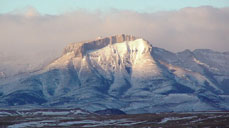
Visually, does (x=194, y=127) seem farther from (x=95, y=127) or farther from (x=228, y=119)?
(x=95, y=127)

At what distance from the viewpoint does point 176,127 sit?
17825 centimetres

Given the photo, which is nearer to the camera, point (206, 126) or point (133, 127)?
point (206, 126)

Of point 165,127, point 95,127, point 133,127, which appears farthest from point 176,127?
point 95,127

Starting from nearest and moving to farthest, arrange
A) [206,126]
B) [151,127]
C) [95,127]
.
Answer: [206,126]
[151,127]
[95,127]

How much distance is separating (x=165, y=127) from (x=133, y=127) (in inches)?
510

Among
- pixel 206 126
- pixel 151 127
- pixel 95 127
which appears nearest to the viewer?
pixel 206 126

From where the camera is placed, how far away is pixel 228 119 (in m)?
194

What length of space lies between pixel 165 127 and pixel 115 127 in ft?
57.9

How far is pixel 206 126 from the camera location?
17388 centimetres

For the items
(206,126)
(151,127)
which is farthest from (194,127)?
(151,127)

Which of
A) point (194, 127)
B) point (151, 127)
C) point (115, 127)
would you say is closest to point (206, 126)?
point (194, 127)

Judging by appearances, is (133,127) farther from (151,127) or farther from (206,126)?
(206,126)

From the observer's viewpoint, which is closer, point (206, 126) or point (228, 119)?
point (206, 126)

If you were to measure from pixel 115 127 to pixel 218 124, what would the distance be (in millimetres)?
32143
